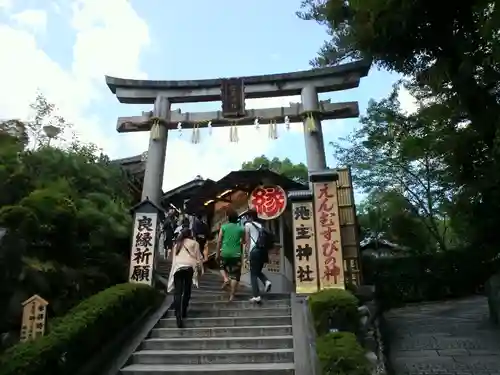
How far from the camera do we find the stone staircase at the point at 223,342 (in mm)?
6031

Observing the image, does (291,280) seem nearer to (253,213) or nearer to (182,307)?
(253,213)

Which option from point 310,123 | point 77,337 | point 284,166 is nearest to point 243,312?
point 77,337

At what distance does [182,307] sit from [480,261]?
12.2 meters

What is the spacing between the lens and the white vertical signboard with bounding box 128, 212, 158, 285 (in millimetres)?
9578

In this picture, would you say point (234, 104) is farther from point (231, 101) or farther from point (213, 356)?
point (213, 356)

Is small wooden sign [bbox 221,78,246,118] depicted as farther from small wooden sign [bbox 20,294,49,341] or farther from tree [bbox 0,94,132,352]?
small wooden sign [bbox 20,294,49,341]

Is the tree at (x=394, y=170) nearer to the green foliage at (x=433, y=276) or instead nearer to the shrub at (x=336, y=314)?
the green foliage at (x=433, y=276)

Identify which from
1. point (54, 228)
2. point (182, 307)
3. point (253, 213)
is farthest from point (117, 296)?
point (253, 213)

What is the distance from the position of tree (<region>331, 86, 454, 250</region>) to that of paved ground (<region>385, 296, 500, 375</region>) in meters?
6.83

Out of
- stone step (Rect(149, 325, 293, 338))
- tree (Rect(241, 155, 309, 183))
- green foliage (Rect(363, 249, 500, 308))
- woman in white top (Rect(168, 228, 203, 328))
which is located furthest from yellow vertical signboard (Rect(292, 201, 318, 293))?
tree (Rect(241, 155, 309, 183))

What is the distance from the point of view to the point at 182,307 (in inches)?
302

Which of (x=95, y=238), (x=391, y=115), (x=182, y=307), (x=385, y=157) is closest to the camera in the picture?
(x=182, y=307)

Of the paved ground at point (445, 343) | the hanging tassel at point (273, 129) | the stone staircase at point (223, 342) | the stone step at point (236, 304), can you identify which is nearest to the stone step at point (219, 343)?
the stone staircase at point (223, 342)

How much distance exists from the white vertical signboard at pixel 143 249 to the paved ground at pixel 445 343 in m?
5.04
